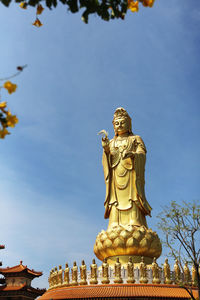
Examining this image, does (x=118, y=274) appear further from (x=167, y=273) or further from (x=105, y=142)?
(x=105, y=142)

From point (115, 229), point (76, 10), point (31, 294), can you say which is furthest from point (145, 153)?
point (31, 294)

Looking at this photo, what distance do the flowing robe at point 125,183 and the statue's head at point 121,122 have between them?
0.40 m

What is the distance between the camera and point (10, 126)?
7.26ft

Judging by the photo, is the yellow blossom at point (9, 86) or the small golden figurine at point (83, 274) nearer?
the yellow blossom at point (9, 86)

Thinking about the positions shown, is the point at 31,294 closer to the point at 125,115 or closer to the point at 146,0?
the point at 125,115

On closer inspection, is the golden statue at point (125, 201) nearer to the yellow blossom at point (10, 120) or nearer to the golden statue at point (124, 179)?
the golden statue at point (124, 179)

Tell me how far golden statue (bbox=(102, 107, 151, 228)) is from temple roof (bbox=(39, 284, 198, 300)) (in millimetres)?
2975

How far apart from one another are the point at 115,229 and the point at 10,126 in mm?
11569

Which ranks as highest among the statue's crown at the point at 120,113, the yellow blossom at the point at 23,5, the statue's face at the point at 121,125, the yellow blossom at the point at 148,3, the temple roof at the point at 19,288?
the statue's crown at the point at 120,113

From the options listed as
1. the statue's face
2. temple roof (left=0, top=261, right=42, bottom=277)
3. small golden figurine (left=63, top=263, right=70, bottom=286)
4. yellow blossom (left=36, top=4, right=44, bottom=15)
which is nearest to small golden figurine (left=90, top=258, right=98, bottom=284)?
small golden figurine (left=63, top=263, right=70, bottom=286)

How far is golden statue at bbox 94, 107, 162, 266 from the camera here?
13070 mm

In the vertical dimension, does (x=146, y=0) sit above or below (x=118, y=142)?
below

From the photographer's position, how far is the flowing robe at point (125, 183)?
47.5ft

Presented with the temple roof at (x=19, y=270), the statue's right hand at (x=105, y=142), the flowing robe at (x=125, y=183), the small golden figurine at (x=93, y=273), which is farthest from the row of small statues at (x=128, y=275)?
the temple roof at (x=19, y=270)
